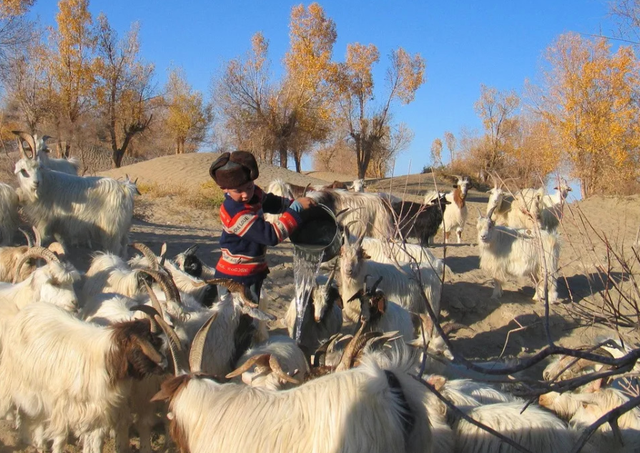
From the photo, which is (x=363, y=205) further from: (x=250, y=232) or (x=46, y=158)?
(x=46, y=158)

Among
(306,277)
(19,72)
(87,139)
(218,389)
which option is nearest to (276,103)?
(87,139)

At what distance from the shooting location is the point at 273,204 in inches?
171

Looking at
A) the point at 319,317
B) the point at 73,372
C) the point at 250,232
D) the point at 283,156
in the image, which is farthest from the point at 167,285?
the point at 283,156

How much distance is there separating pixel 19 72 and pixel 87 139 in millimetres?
11121

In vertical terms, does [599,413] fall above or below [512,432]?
below

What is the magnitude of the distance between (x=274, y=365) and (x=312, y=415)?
2.83ft

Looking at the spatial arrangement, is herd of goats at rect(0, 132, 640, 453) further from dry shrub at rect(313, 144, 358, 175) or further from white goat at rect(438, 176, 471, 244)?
dry shrub at rect(313, 144, 358, 175)

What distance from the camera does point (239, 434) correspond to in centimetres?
262

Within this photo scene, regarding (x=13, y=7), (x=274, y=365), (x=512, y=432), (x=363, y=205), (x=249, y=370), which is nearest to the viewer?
(x=274, y=365)

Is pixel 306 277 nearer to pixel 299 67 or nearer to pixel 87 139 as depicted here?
pixel 87 139

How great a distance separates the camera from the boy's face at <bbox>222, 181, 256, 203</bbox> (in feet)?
13.0

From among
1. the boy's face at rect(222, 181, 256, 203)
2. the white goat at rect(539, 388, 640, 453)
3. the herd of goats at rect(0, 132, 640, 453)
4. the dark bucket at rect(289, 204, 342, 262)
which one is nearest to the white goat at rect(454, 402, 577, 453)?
the herd of goats at rect(0, 132, 640, 453)

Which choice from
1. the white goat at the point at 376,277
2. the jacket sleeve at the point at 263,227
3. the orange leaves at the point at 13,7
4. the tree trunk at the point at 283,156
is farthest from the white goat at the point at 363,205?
the tree trunk at the point at 283,156

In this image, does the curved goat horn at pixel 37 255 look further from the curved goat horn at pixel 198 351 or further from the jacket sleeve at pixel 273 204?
the curved goat horn at pixel 198 351
